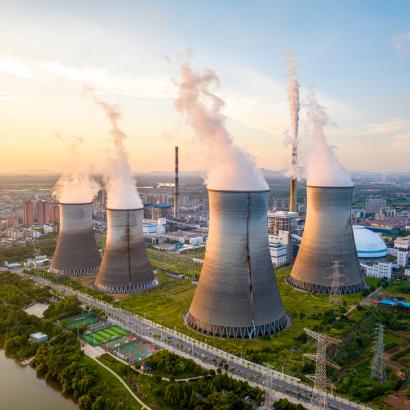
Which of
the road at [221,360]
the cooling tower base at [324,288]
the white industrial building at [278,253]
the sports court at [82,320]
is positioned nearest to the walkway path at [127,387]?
the road at [221,360]

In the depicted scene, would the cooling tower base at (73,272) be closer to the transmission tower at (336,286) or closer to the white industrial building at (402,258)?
the transmission tower at (336,286)

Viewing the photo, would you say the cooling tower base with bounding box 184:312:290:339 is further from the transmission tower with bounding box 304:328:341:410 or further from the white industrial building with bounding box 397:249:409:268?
the white industrial building with bounding box 397:249:409:268

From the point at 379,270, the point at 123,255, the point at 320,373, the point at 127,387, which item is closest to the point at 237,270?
the point at 320,373

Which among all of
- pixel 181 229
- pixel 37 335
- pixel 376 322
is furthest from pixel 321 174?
pixel 181 229

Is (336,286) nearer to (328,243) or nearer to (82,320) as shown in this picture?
(328,243)

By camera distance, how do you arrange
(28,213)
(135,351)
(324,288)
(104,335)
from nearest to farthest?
(135,351) → (104,335) → (324,288) → (28,213)

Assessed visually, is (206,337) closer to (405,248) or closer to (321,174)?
(321,174)

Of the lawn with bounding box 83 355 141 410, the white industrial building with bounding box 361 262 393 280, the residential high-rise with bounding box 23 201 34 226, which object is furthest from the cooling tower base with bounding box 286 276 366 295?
the residential high-rise with bounding box 23 201 34 226
